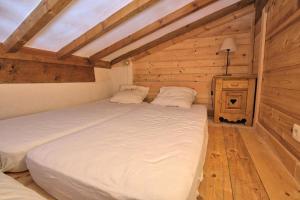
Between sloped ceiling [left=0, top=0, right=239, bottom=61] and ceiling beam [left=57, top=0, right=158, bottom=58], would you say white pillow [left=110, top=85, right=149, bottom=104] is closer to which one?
sloped ceiling [left=0, top=0, right=239, bottom=61]

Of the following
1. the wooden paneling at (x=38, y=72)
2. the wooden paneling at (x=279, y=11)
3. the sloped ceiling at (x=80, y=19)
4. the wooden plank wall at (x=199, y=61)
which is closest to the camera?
the wooden paneling at (x=279, y=11)

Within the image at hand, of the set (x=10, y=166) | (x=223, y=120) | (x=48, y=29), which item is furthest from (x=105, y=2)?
(x=223, y=120)

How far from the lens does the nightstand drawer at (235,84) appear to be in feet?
7.55

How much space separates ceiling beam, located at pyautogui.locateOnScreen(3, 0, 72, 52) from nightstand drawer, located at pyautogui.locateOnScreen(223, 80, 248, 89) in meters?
2.20

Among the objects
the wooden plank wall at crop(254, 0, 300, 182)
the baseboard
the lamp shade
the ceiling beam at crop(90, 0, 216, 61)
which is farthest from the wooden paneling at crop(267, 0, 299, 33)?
the baseboard

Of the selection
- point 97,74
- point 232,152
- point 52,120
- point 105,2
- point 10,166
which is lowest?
point 232,152

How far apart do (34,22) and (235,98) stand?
103 inches

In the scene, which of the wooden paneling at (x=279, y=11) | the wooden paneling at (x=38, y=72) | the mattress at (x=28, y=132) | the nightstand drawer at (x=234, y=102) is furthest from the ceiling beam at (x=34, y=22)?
the nightstand drawer at (x=234, y=102)

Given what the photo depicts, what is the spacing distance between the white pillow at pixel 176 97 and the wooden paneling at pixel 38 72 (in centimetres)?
143

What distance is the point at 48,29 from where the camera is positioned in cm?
180

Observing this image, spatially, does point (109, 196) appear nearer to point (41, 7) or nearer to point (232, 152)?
point (232, 152)

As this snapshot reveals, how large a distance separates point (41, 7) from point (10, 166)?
4.24 ft

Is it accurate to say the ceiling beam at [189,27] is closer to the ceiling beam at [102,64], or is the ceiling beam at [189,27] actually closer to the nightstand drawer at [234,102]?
the ceiling beam at [102,64]

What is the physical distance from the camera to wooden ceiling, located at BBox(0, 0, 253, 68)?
153 cm
